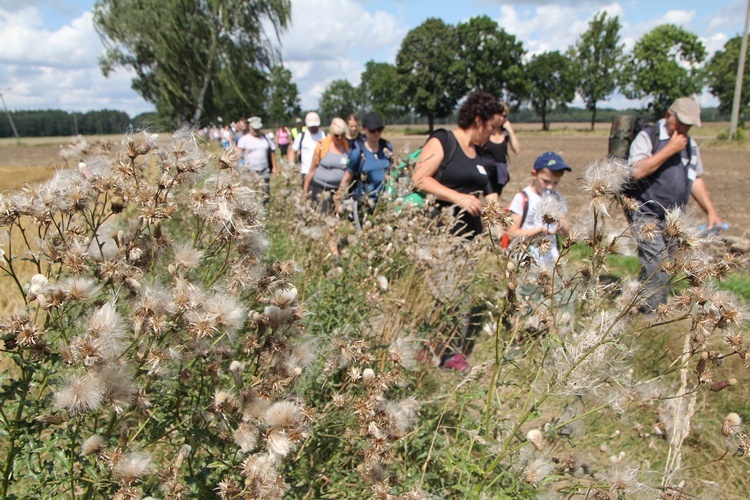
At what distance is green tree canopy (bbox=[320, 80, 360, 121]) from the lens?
100812mm

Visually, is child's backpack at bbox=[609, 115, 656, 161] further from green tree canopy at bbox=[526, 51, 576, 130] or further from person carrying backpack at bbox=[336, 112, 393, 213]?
green tree canopy at bbox=[526, 51, 576, 130]

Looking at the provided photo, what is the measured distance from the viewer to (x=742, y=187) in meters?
15.2

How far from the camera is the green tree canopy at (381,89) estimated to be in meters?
83.3

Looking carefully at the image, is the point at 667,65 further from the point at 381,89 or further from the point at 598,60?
the point at 381,89

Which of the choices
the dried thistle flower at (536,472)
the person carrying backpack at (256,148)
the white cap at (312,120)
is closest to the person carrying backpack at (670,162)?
the dried thistle flower at (536,472)

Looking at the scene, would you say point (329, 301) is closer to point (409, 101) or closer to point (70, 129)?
point (409, 101)

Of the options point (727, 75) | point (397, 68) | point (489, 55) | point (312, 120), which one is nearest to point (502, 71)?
point (489, 55)

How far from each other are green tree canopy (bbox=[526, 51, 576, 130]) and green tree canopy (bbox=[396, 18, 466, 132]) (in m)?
11.5

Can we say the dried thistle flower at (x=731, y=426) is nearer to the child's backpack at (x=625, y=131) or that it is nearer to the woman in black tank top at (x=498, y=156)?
the woman in black tank top at (x=498, y=156)

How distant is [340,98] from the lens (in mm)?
101625

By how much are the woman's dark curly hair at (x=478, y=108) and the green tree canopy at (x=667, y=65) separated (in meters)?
70.3

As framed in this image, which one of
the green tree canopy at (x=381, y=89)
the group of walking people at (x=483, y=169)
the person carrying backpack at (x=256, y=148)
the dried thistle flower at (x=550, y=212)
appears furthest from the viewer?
the green tree canopy at (x=381, y=89)

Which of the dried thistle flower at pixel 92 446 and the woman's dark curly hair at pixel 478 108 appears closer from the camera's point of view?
the dried thistle flower at pixel 92 446

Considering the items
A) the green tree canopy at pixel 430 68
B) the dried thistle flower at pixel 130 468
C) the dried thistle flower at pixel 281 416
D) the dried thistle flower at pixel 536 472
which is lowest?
the dried thistle flower at pixel 536 472
